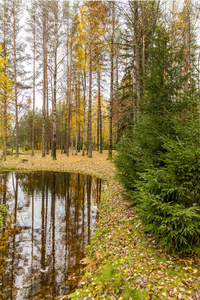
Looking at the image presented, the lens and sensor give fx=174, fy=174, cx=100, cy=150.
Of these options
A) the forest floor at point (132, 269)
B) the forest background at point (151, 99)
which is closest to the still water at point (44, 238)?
the forest floor at point (132, 269)

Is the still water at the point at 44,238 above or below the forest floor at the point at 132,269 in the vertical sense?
below

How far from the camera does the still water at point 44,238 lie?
10.6ft

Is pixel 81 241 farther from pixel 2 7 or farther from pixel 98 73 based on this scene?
pixel 2 7

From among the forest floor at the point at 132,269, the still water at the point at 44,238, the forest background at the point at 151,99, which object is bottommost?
the still water at the point at 44,238

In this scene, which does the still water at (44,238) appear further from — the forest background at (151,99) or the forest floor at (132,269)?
the forest background at (151,99)

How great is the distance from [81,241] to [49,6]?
18421mm

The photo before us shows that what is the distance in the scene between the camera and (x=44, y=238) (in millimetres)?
4762

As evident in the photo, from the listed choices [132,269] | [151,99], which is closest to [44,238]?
[132,269]

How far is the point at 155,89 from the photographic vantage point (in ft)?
15.6

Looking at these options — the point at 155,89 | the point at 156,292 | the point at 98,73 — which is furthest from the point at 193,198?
the point at 98,73

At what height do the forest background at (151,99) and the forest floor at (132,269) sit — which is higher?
the forest background at (151,99)

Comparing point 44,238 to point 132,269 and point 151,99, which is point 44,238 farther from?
point 151,99

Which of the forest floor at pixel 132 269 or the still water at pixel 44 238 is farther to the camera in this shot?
the still water at pixel 44 238

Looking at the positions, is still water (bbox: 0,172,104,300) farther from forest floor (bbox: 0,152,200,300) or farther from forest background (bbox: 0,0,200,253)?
forest background (bbox: 0,0,200,253)
